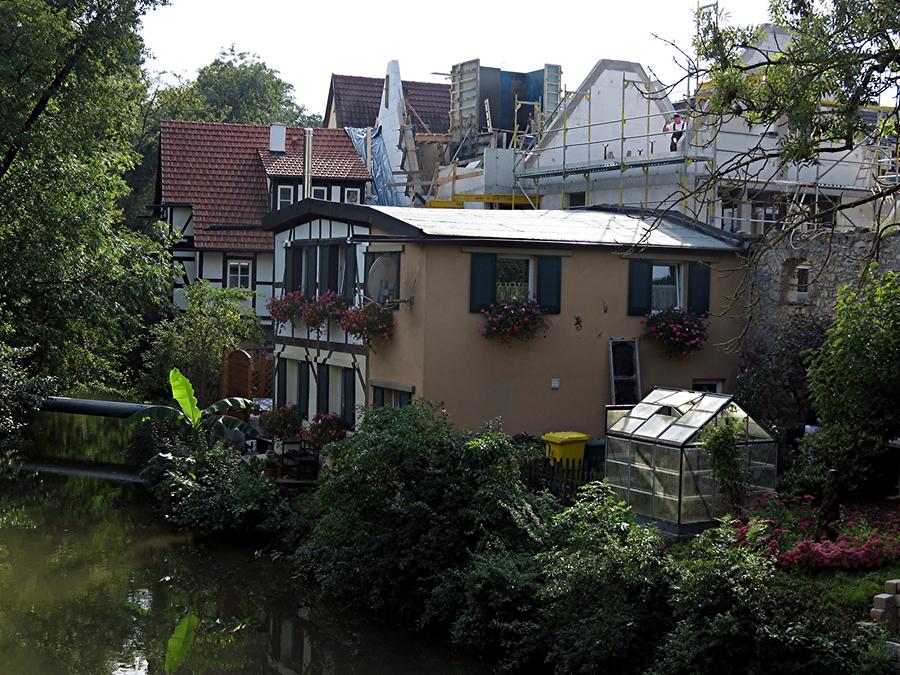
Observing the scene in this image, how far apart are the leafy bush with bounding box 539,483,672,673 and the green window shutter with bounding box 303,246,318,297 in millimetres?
11352

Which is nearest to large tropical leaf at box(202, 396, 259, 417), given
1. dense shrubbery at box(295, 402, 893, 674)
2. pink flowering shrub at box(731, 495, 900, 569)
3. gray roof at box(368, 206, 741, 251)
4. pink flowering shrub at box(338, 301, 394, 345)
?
pink flowering shrub at box(338, 301, 394, 345)

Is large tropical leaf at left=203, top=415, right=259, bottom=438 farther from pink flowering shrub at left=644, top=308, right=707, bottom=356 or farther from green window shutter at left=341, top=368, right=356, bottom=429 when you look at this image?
pink flowering shrub at left=644, top=308, right=707, bottom=356

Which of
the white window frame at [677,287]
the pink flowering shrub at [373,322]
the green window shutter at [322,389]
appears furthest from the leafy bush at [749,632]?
the green window shutter at [322,389]

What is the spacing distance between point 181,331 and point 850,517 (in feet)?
67.2

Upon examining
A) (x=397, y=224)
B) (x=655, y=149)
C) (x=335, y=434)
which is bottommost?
(x=335, y=434)

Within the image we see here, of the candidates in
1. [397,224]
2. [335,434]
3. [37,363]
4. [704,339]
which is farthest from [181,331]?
[704,339]

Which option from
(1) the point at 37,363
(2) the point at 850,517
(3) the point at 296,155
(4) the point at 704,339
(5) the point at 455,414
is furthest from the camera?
(3) the point at 296,155

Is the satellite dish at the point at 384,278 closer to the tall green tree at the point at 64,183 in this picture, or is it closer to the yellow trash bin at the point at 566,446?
the yellow trash bin at the point at 566,446

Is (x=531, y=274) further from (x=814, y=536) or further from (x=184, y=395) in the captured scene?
(x=814, y=536)

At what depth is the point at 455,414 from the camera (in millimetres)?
19312

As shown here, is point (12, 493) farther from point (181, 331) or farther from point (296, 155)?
point (296, 155)

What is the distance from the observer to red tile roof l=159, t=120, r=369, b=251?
121ft

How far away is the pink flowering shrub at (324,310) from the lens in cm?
2203

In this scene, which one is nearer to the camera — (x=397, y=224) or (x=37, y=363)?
(x=397, y=224)
